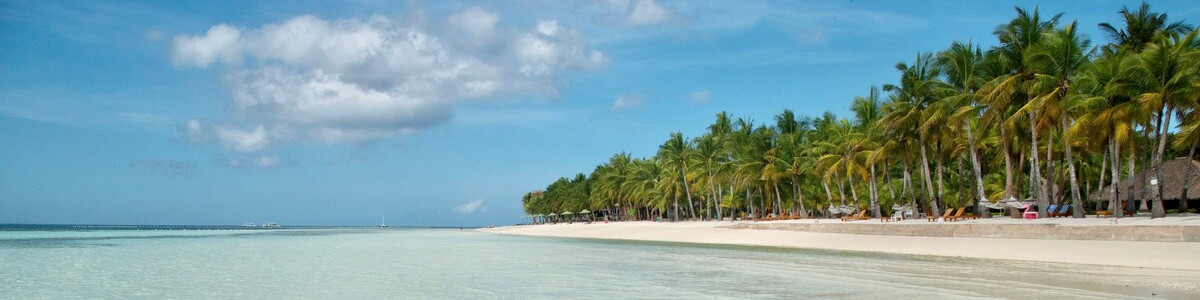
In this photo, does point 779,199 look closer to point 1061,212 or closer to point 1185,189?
point 1061,212

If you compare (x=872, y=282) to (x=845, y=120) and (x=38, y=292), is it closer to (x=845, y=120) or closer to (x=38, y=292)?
(x=38, y=292)

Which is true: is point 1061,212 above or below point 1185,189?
below

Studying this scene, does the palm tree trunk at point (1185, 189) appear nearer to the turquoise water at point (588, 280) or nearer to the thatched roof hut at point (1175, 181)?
the thatched roof hut at point (1175, 181)

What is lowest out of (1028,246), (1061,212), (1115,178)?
(1028,246)

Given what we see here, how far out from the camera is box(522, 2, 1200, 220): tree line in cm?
2330

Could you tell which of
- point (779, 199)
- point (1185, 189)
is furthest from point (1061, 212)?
point (779, 199)

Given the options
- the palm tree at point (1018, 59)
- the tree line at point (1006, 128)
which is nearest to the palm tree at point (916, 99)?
the tree line at point (1006, 128)

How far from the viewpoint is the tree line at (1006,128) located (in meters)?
23.3

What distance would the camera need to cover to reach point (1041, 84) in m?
25.0

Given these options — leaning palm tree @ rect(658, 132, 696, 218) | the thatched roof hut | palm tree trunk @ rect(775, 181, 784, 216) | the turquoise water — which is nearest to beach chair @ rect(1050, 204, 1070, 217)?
the thatched roof hut

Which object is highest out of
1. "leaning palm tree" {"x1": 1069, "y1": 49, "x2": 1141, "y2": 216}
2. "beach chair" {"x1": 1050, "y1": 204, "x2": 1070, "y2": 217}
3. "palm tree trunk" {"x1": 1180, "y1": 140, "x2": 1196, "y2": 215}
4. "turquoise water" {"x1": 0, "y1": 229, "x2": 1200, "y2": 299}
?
"leaning palm tree" {"x1": 1069, "y1": 49, "x2": 1141, "y2": 216}

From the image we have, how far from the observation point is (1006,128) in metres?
29.7

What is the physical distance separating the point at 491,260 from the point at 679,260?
4715 millimetres

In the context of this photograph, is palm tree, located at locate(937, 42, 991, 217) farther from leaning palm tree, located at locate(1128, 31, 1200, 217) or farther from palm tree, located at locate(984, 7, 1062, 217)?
leaning palm tree, located at locate(1128, 31, 1200, 217)
